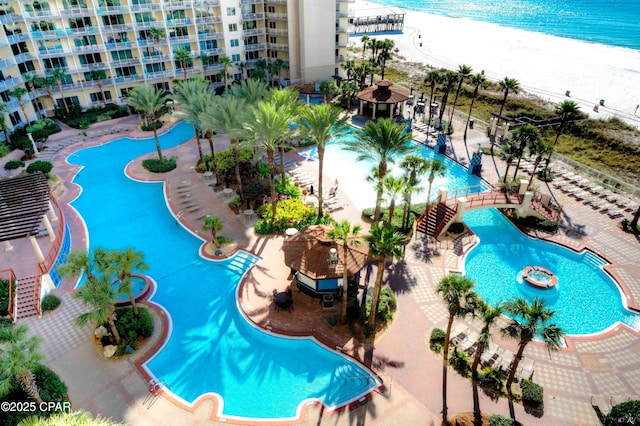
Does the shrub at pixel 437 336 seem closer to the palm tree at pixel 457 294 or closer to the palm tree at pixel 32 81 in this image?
the palm tree at pixel 457 294

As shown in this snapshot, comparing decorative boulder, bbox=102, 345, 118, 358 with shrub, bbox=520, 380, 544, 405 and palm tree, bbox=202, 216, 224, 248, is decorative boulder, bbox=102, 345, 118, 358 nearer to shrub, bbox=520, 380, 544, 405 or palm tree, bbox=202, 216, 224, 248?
palm tree, bbox=202, 216, 224, 248

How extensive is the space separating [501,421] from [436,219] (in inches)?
792

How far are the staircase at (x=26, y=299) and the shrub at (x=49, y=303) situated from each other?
0.44 m

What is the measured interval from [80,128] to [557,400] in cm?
6710

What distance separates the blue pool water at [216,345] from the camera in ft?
76.1

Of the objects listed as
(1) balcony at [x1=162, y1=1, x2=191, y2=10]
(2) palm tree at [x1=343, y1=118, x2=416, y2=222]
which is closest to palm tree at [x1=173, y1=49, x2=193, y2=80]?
(1) balcony at [x1=162, y1=1, x2=191, y2=10]

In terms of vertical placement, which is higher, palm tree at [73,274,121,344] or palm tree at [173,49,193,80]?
palm tree at [173,49,193,80]

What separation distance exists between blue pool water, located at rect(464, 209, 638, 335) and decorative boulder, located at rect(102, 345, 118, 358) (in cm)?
2669

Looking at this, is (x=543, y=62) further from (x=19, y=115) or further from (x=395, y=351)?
→ (x=19, y=115)

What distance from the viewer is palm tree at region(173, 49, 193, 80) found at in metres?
66.0

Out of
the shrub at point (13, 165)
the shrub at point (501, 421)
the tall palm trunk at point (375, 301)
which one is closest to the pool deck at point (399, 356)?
the shrub at point (501, 421)

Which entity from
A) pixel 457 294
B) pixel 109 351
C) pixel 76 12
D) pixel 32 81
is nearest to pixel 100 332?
pixel 109 351

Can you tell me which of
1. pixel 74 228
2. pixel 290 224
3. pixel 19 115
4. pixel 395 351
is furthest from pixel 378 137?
pixel 19 115

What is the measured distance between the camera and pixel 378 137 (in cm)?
3412
